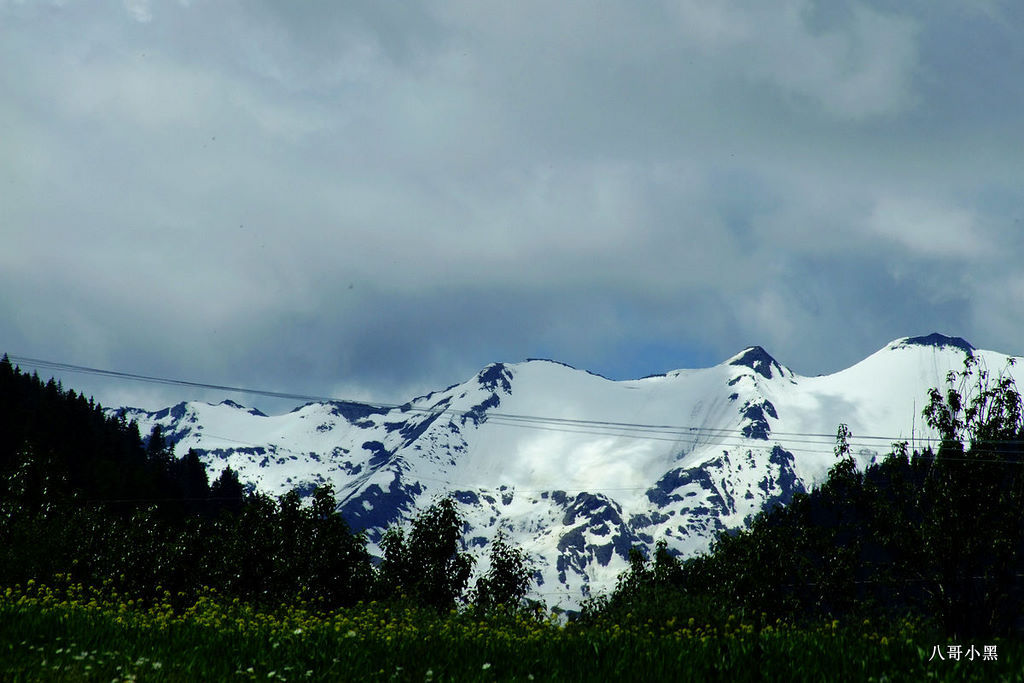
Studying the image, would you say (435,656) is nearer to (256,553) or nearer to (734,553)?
(256,553)

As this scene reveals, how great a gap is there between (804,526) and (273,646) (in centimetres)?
4006

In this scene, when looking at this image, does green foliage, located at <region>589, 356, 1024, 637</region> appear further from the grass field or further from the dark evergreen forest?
the grass field

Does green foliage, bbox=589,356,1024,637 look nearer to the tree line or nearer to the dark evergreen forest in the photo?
the dark evergreen forest

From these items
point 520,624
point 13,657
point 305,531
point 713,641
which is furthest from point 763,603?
point 13,657

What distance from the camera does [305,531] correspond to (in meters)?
50.7

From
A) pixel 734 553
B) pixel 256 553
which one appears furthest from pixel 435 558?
pixel 734 553

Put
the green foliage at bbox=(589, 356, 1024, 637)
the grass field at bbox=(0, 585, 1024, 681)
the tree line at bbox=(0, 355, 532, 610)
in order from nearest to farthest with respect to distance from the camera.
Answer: the grass field at bbox=(0, 585, 1024, 681) < the green foliage at bbox=(589, 356, 1024, 637) < the tree line at bbox=(0, 355, 532, 610)

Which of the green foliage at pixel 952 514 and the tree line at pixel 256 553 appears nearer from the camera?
the green foliage at pixel 952 514

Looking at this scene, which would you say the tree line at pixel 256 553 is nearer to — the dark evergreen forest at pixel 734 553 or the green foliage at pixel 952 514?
the dark evergreen forest at pixel 734 553

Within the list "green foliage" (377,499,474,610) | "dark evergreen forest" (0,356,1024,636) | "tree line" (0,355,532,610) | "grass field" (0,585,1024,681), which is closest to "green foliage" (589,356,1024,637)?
"dark evergreen forest" (0,356,1024,636)

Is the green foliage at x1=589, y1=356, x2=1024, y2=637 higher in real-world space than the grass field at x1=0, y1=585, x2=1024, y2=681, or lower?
higher

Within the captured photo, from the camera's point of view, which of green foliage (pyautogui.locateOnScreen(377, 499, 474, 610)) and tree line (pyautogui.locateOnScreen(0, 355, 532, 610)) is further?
green foliage (pyautogui.locateOnScreen(377, 499, 474, 610))

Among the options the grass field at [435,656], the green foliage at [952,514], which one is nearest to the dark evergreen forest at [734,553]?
the green foliage at [952,514]

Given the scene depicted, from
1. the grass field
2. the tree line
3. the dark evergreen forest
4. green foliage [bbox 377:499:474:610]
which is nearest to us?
the grass field
